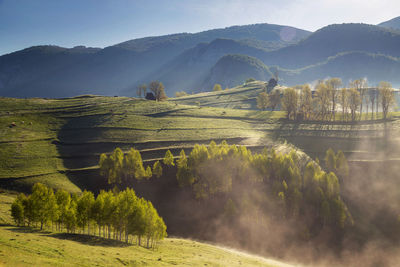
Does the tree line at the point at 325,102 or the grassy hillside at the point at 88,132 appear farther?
the tree line at the point at 325,102

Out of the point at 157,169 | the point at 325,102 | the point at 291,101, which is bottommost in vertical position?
the point at 157,169

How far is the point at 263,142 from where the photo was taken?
120062 mm

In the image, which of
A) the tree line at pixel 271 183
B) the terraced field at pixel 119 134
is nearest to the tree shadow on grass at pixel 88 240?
the terraced field at pixel 119 134

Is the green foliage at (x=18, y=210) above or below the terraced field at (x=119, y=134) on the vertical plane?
below

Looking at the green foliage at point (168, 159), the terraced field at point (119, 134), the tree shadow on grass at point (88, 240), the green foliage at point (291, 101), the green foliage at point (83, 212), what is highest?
the green foliage at point (291, 101)

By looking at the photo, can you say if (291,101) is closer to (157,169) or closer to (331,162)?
(331,162)

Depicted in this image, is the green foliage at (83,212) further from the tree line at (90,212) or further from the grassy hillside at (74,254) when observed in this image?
the grassy hillside at (74,254)

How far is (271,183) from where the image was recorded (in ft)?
298

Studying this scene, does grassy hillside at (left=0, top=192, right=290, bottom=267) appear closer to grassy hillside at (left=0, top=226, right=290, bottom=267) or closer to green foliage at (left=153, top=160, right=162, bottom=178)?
grassy hillside at (left=0, top=226, right=290, bottom=267)

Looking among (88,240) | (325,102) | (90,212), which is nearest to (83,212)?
(90,212)

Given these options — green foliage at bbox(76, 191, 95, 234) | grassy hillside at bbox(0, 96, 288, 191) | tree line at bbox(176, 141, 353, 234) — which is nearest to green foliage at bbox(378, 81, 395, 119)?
grassy hillside at bbox(0, 96, 288, 191)

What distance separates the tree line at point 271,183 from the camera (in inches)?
3184

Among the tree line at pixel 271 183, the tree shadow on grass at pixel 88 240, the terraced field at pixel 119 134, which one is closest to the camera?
the tree shadow on grass at pixel 88 240

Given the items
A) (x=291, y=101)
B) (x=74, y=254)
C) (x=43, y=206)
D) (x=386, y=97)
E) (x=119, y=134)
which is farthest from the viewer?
(x=291, y=101)
